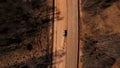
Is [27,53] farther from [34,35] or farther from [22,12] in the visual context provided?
[22,12]

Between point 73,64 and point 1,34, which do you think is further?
point 73,64

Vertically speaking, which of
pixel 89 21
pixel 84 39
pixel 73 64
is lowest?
pixel 73 64

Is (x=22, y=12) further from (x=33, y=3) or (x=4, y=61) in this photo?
(x=4, y=61)

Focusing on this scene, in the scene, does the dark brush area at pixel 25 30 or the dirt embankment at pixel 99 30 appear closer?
the dark brush area at pixel 25 30

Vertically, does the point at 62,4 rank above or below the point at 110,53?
above

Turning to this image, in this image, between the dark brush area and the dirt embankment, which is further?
the dirt embankment

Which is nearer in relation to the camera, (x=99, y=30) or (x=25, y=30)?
(x=25, y=30)

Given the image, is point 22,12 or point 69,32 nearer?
point 22,12

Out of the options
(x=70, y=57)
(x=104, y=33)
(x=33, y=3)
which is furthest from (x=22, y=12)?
(x=104, y=33)

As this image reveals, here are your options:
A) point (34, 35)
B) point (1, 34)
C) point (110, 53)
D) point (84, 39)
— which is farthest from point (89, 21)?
point (1, 34)
